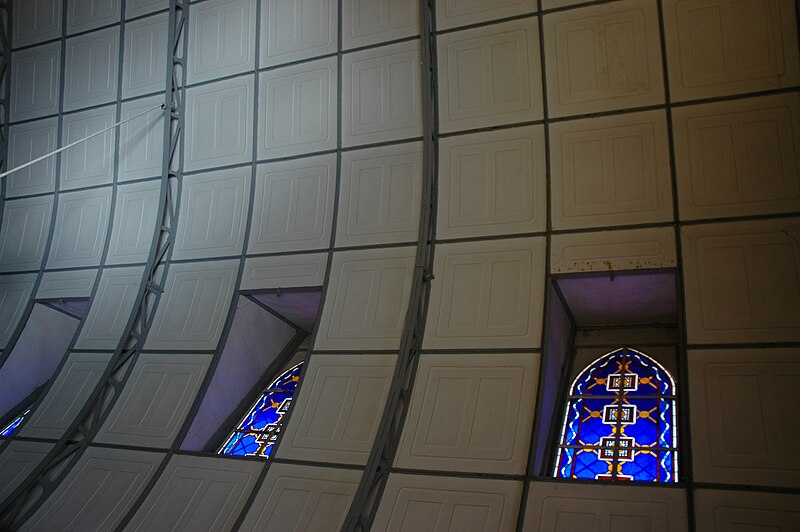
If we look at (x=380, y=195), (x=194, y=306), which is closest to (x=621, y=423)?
(x=380, y=195)

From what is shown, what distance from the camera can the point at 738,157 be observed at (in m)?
9.83

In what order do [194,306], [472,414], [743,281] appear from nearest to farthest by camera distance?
[743,281] → [472,414] → [194,306]

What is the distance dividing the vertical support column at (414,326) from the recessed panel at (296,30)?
1638 mm

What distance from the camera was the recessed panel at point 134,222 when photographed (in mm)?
13297

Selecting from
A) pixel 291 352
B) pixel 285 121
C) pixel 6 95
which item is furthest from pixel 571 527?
pixel 6 95

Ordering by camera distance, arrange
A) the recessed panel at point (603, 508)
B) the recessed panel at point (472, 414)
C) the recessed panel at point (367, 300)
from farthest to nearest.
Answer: the recessed panel at point (367, 300)
the recessed panel at point (472, 414)
the recessed panel at point (603, 508)

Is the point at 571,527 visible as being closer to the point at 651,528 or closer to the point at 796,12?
the point at 651,528

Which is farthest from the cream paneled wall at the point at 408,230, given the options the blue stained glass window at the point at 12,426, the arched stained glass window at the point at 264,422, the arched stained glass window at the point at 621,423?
the blue stained glass window at the point at 12,426

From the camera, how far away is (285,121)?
41.3ft

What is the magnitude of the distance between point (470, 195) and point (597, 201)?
5.98 ft

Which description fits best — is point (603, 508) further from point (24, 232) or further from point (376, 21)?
point (24, 232)

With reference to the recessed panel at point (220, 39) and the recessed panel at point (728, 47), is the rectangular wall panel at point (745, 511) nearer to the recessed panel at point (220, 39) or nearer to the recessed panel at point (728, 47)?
the recessed panel at point (728, 47)

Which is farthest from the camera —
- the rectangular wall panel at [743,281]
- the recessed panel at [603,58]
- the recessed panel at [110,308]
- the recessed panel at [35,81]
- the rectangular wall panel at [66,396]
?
the recessed panel at [35,81]

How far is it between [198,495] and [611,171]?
7122 millimetres
